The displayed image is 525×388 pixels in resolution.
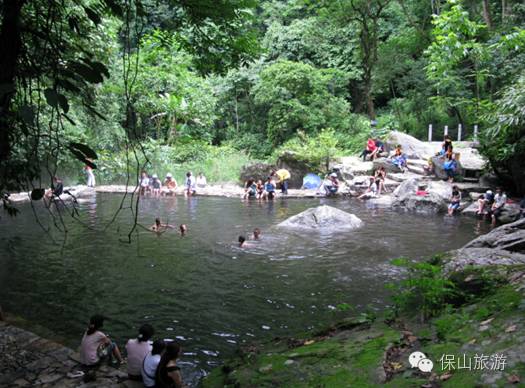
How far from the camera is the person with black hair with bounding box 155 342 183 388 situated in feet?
16.5

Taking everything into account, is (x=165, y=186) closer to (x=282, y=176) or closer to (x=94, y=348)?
(x=282, y=176)

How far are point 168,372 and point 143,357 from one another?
0.47m

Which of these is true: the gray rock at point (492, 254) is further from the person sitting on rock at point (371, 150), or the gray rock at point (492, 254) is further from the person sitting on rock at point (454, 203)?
A: the person sitting on rock at point (371, 150)

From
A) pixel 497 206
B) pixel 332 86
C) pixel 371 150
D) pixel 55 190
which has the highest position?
pixel 332 86

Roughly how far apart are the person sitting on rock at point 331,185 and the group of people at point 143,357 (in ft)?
51.2

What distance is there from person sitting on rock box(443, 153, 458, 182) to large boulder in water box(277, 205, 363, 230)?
6775 millimetres

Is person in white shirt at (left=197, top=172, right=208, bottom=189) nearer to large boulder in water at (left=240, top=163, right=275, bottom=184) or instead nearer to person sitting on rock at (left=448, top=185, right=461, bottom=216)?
large boulder in water at (left=240, top=163, right=275, bottom=184)

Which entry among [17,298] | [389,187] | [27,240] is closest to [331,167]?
[389,187]

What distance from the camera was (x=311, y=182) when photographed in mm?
22688

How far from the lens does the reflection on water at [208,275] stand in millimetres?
7289

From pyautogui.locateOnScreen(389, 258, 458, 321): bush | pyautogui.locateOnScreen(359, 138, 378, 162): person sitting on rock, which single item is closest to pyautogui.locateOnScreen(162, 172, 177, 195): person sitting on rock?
pyautogui.locateOnScreen(359, 138, 378, 162): person sitting on rock

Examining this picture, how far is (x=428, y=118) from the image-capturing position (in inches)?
1086

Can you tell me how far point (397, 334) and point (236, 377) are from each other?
173 cm

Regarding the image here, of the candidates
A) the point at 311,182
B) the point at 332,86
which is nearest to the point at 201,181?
the point at 311,182
